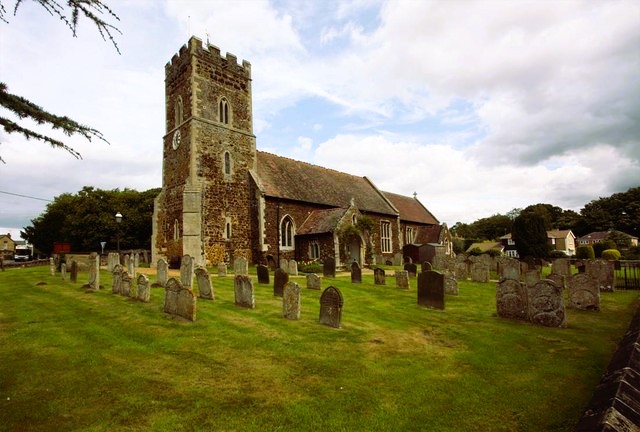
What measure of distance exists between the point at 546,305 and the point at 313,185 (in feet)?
68.1

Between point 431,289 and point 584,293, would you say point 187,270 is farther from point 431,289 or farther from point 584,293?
point 584,293

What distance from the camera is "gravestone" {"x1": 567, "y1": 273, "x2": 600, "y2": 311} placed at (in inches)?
434

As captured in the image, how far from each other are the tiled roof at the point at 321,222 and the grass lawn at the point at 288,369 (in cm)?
1311

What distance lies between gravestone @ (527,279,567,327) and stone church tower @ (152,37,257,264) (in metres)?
16.2

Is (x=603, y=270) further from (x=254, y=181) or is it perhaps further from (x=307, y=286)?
(x=254, y=181)

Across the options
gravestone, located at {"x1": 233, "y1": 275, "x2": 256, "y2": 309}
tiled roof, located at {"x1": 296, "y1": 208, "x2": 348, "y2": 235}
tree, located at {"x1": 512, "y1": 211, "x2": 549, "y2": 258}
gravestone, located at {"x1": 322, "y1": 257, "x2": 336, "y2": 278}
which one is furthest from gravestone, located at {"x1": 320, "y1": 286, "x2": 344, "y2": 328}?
tree, located at {"x1": 512, "y1": 211, "x2": 549, "y2": 258}

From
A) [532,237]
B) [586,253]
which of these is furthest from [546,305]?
[586,253]

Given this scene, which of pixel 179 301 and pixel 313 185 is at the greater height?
pixel 313 185

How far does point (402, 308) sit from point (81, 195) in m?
39.5

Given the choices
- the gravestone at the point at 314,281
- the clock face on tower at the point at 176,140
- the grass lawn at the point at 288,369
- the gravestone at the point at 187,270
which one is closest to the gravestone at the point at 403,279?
the gravestone at the point at 314,281

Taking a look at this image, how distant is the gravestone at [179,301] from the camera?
28.1 feet

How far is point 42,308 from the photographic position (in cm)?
1020

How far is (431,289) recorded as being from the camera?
11195 millimetres

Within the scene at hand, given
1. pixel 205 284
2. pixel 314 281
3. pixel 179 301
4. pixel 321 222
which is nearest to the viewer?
pixel 179 301
